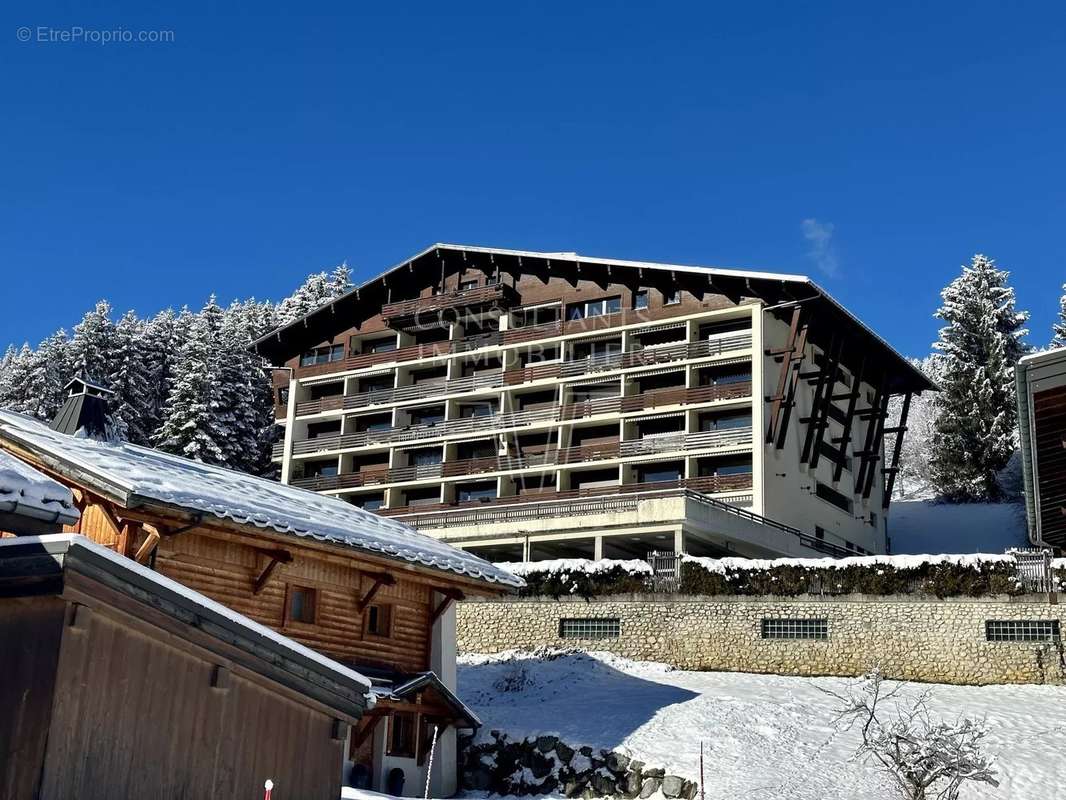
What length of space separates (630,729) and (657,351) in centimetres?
2779

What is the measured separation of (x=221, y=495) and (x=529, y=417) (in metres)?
34.6

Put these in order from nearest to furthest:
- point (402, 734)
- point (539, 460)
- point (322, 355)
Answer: point (402, 734), point (539, 460), point (322, 355)

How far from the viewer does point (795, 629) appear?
31.7m

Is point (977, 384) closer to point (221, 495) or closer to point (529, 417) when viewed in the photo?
point (529, 417)

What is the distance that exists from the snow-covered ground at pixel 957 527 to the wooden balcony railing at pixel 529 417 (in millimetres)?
14076

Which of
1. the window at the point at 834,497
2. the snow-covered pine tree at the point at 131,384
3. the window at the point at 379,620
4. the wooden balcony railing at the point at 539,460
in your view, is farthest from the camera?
the snow-covered pine tree at the point at 131,384

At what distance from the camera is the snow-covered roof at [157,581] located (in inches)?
322

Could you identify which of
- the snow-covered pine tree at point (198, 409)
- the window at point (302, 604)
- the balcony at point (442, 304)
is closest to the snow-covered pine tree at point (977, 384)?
the balcony at point (442, 304)

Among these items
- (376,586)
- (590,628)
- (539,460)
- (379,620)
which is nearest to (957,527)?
(539,460)

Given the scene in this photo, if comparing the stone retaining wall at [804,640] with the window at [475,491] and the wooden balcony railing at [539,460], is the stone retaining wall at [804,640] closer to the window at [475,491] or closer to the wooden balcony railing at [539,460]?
the wooden balcony railing at [539,460]

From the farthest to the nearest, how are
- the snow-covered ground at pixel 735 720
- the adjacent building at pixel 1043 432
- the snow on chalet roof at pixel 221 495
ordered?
the adjacent building at pixel 1043 432 → the snow-covered ground at pixel 735 720 → the snow on chalet roof at pixel 221 495

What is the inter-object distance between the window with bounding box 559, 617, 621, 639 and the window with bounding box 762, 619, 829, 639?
13.8 feet

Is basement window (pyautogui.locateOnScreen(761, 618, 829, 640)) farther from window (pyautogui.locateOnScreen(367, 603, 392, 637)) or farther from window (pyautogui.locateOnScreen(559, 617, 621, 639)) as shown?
window (pyautogui.locateOnScreen(367, 603, 392, 637))

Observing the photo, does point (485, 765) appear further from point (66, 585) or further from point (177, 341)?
point (177, 341)
